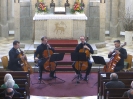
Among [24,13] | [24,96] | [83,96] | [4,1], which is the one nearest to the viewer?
[24,96]

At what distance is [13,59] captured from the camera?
43.8 feet

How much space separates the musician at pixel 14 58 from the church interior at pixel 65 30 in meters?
0.26

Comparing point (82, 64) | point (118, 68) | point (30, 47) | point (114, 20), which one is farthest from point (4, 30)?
point (118, 68)

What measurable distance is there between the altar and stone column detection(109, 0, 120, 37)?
3997mm

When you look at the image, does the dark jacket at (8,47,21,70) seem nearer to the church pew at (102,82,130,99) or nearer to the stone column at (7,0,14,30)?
the church pew at (102,82,130,99)

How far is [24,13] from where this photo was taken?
1991 centimetres

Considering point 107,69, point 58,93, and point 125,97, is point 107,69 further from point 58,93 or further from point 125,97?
point 125,97

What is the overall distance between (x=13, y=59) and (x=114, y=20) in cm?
983

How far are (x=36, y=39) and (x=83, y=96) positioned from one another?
6.36 metres

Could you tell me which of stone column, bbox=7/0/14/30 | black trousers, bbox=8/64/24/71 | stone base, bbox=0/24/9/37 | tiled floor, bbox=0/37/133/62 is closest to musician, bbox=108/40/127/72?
black trousers, bbox=8/64/24/71

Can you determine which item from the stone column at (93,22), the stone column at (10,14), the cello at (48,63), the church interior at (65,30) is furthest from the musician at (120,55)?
the stone column at (10,14)

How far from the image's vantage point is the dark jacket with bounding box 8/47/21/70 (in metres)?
13.3

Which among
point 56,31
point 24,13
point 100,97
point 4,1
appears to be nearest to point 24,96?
point 100,97

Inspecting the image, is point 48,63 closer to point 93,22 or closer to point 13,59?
point 13,59
